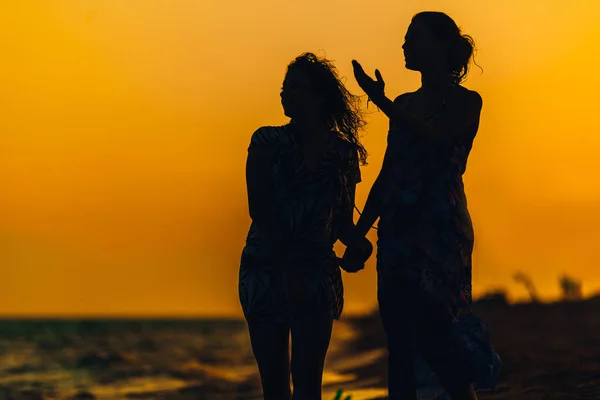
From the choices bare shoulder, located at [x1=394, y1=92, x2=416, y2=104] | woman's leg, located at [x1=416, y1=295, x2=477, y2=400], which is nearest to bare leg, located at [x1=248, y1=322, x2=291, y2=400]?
woman's leg, located at [x1=416, y1=295, x2=477, y2=400]

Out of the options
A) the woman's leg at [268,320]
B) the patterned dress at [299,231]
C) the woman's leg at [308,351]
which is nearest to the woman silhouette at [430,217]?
the patterned dress at [299,231]

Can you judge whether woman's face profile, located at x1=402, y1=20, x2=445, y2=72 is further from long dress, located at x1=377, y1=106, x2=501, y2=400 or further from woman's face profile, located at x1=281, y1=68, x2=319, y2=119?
woman's face profile, located at x1=281, y1=68, x2=319, y2=119

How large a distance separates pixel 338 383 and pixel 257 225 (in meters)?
12.1

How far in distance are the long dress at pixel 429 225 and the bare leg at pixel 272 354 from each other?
2.11 feet

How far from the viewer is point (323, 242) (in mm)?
6574

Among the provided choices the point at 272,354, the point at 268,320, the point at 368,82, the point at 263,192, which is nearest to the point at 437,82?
the point at 368,82

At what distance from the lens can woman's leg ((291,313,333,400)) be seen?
Answer: 6.54m

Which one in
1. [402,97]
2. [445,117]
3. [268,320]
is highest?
[402,97]

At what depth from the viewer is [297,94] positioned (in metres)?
6.52

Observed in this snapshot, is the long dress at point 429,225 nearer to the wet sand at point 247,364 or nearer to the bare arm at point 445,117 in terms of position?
the bare arm at point 445,117

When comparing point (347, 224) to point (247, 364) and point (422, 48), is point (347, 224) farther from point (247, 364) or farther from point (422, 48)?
point (247, 364)

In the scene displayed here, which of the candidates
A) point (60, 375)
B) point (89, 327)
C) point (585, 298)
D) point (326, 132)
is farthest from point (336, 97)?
point (89, 327)

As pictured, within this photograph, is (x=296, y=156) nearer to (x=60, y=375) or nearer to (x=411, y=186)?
(x=411, y=186)

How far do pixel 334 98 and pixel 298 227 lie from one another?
745 mm
